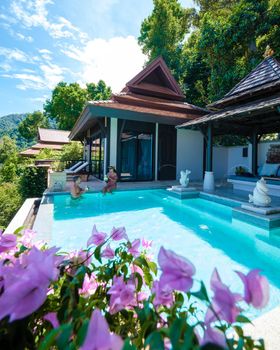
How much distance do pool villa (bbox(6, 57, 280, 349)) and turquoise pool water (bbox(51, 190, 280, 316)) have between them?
0.08 ft

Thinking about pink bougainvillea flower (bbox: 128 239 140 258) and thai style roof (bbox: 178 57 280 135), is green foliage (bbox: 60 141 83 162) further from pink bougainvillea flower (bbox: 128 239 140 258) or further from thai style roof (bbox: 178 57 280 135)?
pink bougainvillea flower (bbox: 128 239 140 258)

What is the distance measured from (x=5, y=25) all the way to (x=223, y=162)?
51.3ft

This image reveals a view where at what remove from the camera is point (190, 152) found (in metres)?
13.4

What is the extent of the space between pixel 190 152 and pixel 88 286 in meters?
12.9

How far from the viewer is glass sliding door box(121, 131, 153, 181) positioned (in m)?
11.8

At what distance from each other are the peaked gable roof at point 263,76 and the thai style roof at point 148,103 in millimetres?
3017

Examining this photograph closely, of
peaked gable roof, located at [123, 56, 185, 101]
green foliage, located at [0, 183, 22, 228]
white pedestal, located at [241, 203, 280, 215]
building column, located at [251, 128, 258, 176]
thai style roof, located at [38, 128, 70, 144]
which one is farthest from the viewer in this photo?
thai style roof, located at [38, 128, 70, 144]

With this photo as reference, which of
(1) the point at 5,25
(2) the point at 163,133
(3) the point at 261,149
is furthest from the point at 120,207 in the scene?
(1) the point at 5,25

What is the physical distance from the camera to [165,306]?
0.84 metres

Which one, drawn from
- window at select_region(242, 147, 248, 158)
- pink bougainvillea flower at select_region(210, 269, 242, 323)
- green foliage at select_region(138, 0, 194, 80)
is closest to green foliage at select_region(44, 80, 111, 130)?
green foliage at select_region(138, 0, 194, 80)

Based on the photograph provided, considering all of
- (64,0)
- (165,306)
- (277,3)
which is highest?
(277,3)

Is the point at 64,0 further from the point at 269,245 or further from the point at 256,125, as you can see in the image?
the point at 269,245

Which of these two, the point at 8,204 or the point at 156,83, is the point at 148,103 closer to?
the point at 156,83

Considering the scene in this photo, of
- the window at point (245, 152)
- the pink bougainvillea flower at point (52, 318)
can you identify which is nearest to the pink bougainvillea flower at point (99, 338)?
the pink bougainvillea flower at point (52, 318)
